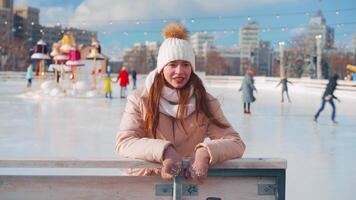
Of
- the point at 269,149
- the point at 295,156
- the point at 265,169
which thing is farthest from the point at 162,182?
the point at 269,149

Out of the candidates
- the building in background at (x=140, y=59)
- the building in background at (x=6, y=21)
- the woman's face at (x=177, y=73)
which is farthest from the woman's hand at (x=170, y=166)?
the building in background at (x=140, y=59)

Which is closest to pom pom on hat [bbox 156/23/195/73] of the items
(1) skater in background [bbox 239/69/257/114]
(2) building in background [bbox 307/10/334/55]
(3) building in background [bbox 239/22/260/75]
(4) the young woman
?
(4) the young woman

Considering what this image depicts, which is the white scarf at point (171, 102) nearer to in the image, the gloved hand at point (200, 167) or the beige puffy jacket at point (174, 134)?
the beige puffy jacket at point (174, 134)

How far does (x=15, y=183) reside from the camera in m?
1.65

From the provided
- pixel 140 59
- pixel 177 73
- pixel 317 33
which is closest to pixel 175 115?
pixel 177 73

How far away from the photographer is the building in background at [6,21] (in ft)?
179

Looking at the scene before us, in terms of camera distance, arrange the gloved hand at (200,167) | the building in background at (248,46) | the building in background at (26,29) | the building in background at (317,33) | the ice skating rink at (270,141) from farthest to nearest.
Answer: the building in background at (248,46)
the building in background at (26,29)
the building in background at (317,33)
the ice skating rink at (270,141)
the gloved hand at (200,167)

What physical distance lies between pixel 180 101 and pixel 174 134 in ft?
0.44

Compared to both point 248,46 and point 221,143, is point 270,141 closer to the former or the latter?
Answer: point 221,143

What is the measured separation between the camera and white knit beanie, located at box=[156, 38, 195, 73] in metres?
1.88

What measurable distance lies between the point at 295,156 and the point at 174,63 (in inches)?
167

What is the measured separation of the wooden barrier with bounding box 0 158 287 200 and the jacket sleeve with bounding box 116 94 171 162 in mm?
45

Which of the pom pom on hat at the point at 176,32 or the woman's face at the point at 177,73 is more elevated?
the pom pom on hat at the point at 176,32

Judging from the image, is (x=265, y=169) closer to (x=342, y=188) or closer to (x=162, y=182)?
(x=162, y=182)
